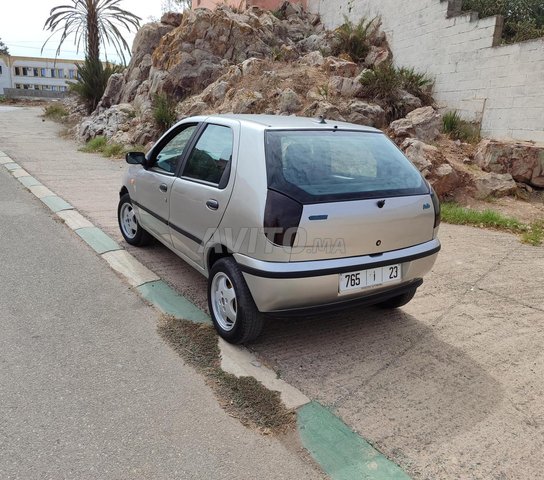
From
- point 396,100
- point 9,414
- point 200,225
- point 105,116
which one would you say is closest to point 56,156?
point 105,116

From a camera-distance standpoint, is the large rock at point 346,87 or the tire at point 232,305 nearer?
the tire at point 232,305

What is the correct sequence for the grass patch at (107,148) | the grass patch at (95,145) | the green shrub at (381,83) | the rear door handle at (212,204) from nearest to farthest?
the rear door handle at (212,204) → the green shrub at (381,83) → the grass patch at (107,148) → the grass patch at (95,145)

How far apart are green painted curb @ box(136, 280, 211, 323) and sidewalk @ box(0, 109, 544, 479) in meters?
0.11

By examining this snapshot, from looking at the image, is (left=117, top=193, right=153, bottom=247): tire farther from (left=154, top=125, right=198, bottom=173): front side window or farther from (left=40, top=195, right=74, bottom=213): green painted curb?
(left=40, top=195, right=74, bottom=213): green painted curb

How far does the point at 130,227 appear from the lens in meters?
5.35

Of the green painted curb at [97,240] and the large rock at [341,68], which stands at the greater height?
the large rock at [341,68]

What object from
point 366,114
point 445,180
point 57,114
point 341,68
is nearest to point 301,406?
point 445,180

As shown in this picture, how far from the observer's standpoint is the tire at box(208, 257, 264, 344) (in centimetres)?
308

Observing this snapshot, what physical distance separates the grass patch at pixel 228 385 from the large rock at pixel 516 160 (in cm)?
684

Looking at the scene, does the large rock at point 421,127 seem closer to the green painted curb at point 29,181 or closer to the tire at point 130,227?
the tire at point 130,227

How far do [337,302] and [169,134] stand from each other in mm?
2476

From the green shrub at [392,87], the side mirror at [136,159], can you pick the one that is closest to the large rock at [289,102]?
the green shrub at [392,87]

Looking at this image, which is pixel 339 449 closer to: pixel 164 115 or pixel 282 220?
pixel 282 220

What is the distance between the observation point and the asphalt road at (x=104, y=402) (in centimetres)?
222
